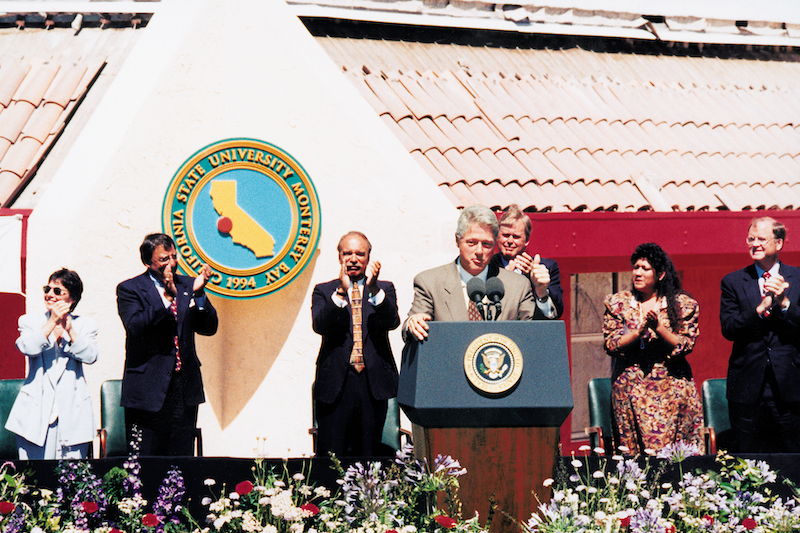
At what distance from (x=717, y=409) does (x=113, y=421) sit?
12.9 feet

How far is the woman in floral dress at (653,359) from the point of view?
17.6 ft

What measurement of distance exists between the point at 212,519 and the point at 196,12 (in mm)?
3855

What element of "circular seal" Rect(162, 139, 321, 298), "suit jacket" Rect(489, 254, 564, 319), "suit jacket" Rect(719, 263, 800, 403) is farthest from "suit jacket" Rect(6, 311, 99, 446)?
"suit jacket" Rect(719, 263, 800, 403)

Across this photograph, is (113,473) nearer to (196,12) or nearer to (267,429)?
(267,429)

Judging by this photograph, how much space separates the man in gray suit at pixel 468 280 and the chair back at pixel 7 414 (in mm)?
2813

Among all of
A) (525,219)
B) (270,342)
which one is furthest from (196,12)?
(525,219)

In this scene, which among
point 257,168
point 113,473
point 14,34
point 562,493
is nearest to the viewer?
point 562,493

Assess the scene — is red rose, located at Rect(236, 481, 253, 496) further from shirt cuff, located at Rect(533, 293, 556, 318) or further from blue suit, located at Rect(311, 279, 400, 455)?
shirt cuff, located at Rect(533, 293, 556, 318)

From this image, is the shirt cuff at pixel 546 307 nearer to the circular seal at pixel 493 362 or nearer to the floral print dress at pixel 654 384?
the circular seal at pixel 493 362

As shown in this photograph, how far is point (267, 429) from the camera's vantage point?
6438 mm

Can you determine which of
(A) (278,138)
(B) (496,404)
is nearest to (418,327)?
(B) (496,404)

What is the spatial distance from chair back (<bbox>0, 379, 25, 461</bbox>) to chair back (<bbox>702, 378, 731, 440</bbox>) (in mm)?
4386

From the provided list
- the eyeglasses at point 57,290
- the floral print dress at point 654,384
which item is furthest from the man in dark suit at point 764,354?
the eyeglasses at point 57,290

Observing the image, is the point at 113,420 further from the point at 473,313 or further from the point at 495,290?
the point at 495,290
